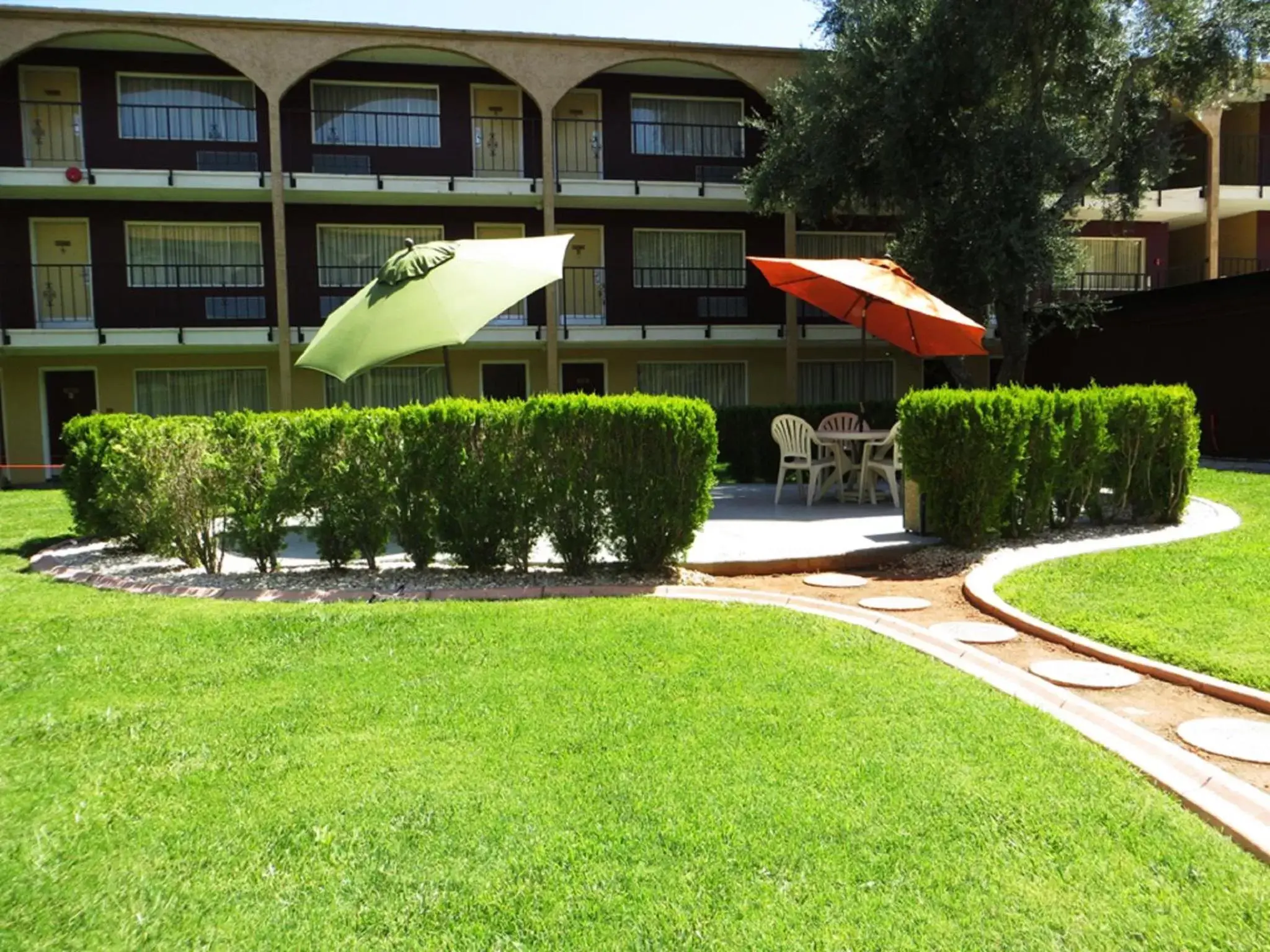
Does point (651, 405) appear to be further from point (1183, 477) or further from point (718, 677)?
point (1183, 477)

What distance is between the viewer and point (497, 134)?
68.4ft

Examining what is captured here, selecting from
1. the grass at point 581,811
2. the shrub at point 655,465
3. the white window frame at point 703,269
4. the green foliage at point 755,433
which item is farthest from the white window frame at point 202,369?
the grass at point 581,811

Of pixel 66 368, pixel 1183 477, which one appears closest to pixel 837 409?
pixel 1183 477

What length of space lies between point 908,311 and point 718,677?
7.87 meters

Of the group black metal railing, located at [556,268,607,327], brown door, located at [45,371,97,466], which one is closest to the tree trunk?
black metal railing, located at [556,268,607,327]

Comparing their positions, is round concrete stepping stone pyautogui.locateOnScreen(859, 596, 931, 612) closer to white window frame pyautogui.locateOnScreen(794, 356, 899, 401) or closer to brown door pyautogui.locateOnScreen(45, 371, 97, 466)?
white window frame pyautogui.locateOnScreen(794, 356, 899, 401)

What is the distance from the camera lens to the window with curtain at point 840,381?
74.9 ft

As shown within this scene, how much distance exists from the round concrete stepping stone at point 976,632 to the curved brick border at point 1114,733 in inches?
5.6

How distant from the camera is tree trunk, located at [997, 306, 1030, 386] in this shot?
53.8 feet

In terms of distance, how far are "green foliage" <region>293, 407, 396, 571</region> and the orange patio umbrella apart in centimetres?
525

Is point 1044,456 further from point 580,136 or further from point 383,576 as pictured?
point 580,136

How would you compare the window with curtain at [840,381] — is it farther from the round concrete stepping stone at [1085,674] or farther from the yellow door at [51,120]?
the round concrete stepping stone at [1085,674]

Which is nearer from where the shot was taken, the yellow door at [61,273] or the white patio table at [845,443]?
the white patio table at [845,443]

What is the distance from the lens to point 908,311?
11.0m
